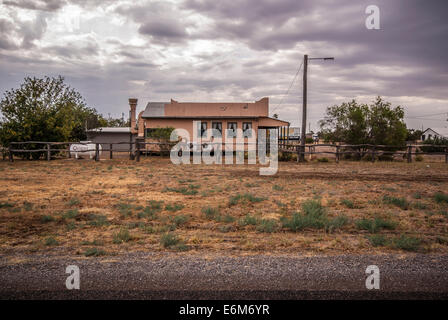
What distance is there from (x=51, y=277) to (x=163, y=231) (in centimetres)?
242

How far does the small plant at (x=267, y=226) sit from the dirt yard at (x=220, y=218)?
0.08 ft

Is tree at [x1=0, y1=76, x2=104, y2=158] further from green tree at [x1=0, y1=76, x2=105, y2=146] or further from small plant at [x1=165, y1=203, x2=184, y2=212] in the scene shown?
small plant at [x1=165, y1=203, x2=184, y2=212]

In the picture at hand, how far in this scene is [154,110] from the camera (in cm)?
3216

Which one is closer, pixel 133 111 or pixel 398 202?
pixel 398 202

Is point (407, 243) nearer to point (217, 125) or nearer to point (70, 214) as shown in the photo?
point (70, 214)

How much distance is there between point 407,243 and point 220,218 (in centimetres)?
347

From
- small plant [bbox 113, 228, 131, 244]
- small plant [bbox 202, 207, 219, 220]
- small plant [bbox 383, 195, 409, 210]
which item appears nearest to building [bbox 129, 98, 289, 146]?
small plant [bbox 383, 195, 409, 210]

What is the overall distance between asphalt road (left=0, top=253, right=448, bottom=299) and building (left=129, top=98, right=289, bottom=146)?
2649 centimetres

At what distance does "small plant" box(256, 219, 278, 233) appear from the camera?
6.10 meters

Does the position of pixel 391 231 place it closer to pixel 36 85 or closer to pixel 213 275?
pixel 213 275

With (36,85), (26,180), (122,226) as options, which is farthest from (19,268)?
(36,85)

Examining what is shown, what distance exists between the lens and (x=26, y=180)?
12633 millimetres

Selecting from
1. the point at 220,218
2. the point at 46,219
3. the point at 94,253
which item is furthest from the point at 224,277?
the point at 46,219

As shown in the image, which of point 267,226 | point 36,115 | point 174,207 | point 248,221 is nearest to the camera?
point 267,226
